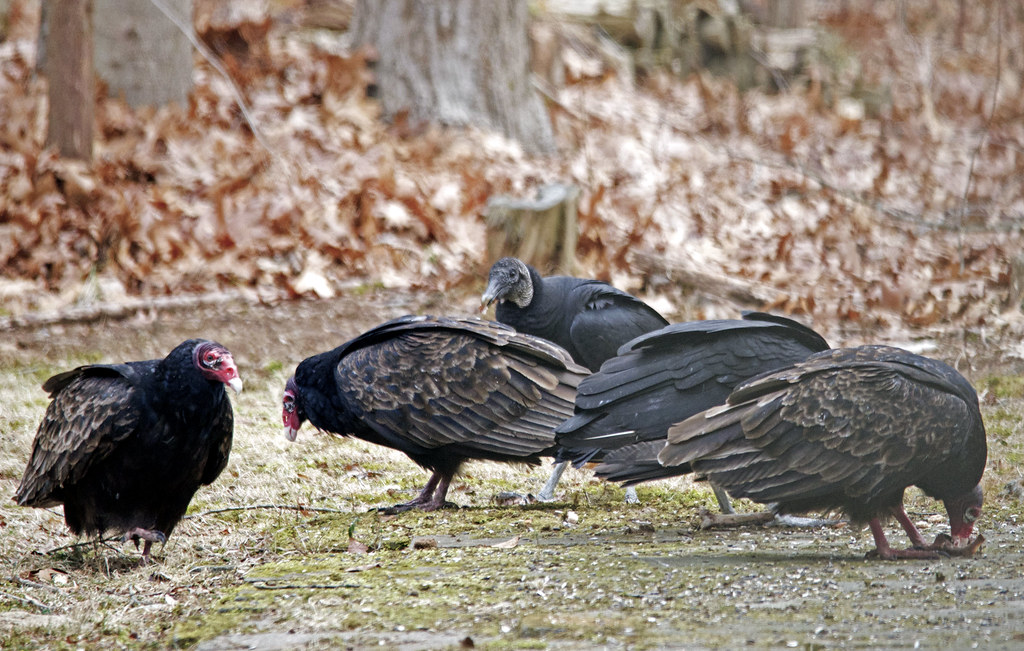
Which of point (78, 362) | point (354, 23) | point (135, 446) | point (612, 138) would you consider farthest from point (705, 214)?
point (135, 446)

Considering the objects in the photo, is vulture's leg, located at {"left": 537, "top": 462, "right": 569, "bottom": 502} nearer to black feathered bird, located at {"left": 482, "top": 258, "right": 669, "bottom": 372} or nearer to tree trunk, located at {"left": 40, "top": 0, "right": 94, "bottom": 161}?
black feathered bird, located at {"left": 482, "top": 258, "right": 669, "bottom": 372}

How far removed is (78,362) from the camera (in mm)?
6227

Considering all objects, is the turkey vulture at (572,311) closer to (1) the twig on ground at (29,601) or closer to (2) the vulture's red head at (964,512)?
(2) the vulture's red head at (964,512)

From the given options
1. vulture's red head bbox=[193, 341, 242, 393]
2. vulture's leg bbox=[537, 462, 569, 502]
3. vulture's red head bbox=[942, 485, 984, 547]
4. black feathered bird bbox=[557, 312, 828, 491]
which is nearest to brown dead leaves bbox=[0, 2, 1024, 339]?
vulture's leg bbox=[537, 462, 569, 502]

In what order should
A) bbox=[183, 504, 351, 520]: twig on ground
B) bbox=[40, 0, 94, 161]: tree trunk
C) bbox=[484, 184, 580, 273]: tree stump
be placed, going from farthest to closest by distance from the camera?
1. bbox=[40, 0, 94, 161]: tree trunk
2. bbox=[484, 184, 580, 273]: tree stump
3. bbox=[183, 504, 351, 520]: twig on ground

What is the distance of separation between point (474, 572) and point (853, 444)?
49.5 inches

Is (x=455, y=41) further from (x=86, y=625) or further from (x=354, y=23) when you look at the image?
(x=86, y=625)

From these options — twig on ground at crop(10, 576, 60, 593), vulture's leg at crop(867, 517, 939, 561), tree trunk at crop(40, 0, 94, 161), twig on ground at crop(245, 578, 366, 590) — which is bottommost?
twig on ground at crop(10, 576, 60, 593)

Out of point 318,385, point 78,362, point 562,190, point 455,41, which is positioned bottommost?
point 78,362

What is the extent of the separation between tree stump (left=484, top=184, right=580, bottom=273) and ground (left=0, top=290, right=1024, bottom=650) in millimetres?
2161

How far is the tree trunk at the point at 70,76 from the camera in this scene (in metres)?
7.34

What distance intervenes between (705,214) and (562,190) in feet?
7.50

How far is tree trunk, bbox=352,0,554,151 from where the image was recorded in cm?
969

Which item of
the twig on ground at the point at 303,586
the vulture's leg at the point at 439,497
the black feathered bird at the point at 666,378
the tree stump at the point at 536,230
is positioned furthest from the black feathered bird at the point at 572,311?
the twig on ground at the point at 303,586
